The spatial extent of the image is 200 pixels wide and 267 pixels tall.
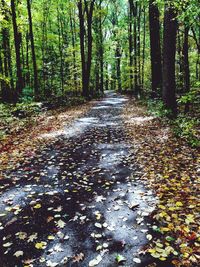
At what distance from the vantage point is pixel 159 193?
5.91m

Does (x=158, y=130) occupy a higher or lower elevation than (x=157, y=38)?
lower

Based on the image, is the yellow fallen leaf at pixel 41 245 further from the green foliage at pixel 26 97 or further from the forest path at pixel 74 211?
the green foliage at pixel 26 97

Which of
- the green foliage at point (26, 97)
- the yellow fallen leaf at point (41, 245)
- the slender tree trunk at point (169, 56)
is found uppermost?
the slender tree trunk at point (169, 56)

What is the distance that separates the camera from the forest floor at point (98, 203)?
407 cm

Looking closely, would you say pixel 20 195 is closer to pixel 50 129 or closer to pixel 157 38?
pixel 50 129

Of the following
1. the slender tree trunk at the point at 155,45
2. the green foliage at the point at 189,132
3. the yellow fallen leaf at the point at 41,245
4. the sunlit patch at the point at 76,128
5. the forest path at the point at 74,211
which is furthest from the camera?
the slender tree trunk at the point at 155,45

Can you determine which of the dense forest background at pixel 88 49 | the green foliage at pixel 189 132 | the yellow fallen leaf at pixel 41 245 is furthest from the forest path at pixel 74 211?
the dense forest background at pixel 88 49

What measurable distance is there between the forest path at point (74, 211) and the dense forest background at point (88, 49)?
380cm

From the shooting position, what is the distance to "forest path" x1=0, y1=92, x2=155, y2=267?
4.06 metres

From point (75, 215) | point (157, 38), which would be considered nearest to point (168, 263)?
point (75, 215)

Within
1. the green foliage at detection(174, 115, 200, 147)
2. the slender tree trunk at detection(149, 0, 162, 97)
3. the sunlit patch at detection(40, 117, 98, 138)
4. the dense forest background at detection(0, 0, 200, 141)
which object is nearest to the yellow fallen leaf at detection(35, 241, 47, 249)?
the green foliage at detection(174, 115, 200, 147)

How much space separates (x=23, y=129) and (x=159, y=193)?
856 cm

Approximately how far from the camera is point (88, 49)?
28703 millimetres

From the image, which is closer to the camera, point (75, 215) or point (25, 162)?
point (75, 215)
